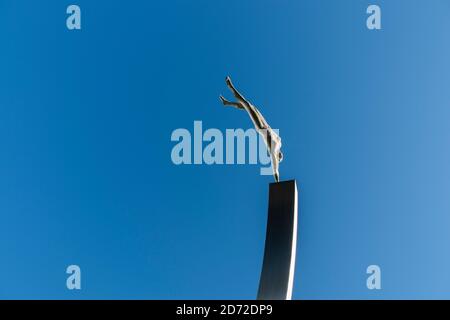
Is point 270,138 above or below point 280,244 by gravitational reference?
above

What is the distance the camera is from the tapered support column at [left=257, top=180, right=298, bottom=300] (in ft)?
23.9

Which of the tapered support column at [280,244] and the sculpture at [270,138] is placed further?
the sculpture at [270,138]

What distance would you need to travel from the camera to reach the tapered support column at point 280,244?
730cm

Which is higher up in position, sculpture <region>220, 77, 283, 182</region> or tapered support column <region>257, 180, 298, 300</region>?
sculpture <region>220, 77, 283, 182</region>

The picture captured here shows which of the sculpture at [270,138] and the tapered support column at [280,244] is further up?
the sculpture at [270,138]

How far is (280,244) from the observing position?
25.5 feet

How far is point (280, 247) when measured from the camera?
7734mm

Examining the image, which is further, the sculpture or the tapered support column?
the sculpture

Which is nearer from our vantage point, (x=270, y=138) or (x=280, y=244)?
(x=280, y=244)
